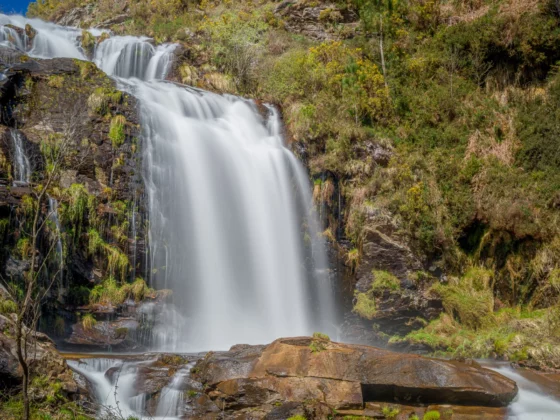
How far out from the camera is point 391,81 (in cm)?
2097

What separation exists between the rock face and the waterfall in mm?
4783

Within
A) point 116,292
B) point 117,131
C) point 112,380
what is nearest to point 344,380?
point 112,380

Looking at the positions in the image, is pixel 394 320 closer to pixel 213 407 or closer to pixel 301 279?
pixel 301 279

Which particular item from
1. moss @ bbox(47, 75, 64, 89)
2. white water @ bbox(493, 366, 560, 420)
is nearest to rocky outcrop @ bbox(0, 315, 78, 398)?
white water @ bbox(493, 366, 560, 420)

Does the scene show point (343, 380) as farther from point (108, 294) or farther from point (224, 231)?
point (224, 231)

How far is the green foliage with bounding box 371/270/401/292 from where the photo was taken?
1477cm

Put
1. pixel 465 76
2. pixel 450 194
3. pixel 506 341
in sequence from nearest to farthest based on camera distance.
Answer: pixel 506 341 → pixel 450 194 → pixel 465 76

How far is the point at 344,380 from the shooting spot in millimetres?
8938

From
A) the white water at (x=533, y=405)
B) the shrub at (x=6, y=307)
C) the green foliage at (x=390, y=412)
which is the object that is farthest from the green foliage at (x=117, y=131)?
the white water at (x=533, y=405)

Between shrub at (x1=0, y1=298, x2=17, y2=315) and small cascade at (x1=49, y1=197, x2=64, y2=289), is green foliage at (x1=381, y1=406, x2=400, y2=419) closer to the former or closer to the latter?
shrub at (x1=0, y1=298, x2=17, y2=315)

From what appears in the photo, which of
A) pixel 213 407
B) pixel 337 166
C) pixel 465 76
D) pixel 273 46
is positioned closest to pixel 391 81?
pixel 465 76

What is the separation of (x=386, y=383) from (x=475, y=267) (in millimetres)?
8557

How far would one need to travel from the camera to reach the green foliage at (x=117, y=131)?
15789 mm

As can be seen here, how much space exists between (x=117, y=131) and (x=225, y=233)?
5223 mm
